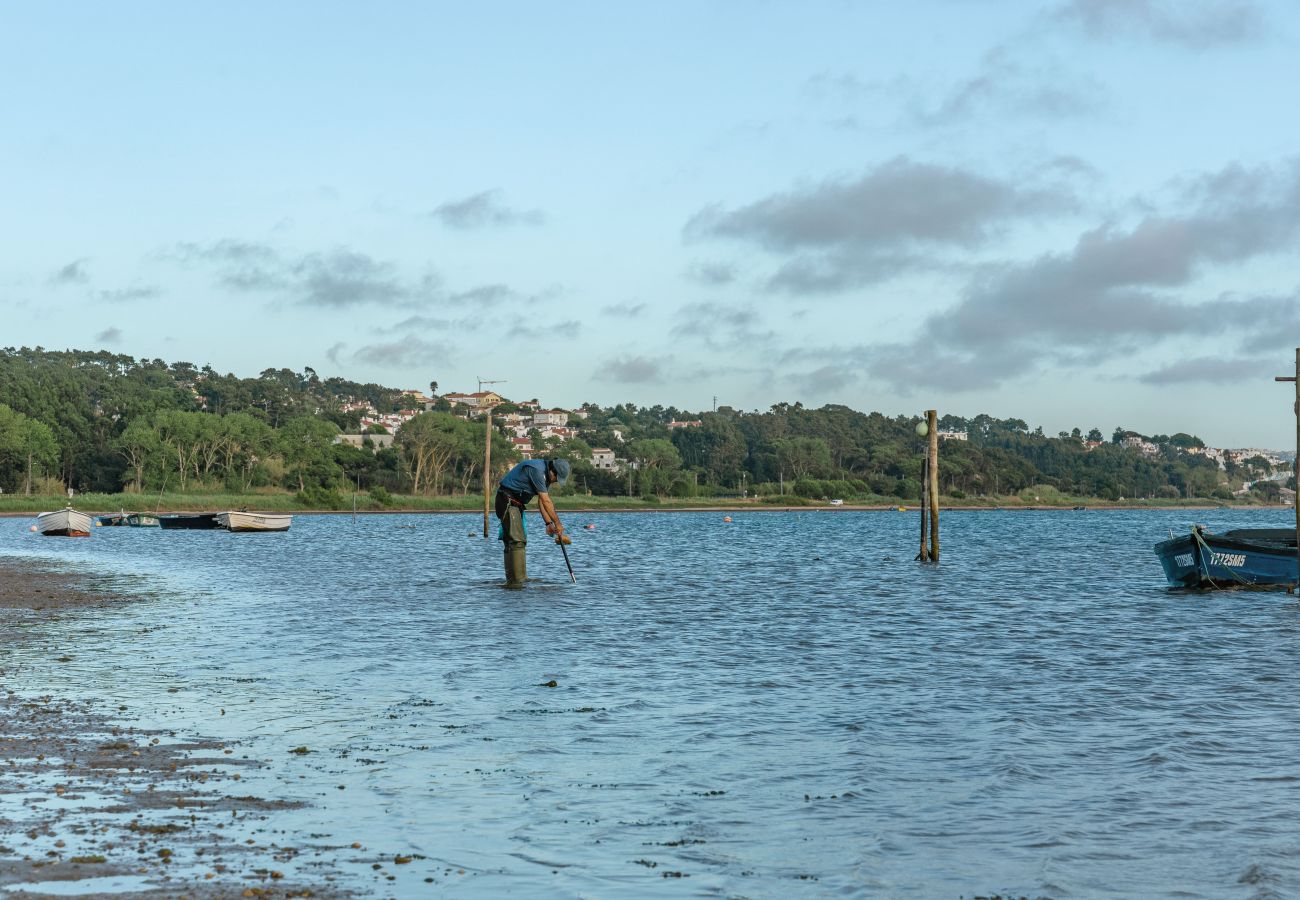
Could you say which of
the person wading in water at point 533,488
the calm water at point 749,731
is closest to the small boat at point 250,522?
the calm water at point 749,731

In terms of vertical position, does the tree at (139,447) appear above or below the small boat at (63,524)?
above

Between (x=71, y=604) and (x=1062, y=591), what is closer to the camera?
(x=71, y=604)

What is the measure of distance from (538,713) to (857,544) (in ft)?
239

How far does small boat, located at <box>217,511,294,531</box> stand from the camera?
9450cm

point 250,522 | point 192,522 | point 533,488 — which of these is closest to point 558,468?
point 533,488

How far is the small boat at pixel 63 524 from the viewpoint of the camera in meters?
81.9

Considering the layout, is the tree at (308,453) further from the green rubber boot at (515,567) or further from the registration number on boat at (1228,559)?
the registration number on boat at (1228,559)

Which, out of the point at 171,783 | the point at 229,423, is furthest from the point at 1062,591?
the point at 229,423

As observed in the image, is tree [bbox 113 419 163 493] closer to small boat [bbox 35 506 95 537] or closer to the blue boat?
small boat [bbox 35 506 95 537]

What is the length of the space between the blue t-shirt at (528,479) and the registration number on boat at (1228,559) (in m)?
20.2

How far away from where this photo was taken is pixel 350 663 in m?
20.1

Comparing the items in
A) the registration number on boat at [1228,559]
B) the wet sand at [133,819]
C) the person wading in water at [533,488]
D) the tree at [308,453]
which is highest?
the tree at [308,453]

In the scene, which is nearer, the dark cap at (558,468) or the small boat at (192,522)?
the dark cap at (558,468)

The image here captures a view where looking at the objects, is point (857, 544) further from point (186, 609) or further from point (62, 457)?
point (62, 457)
